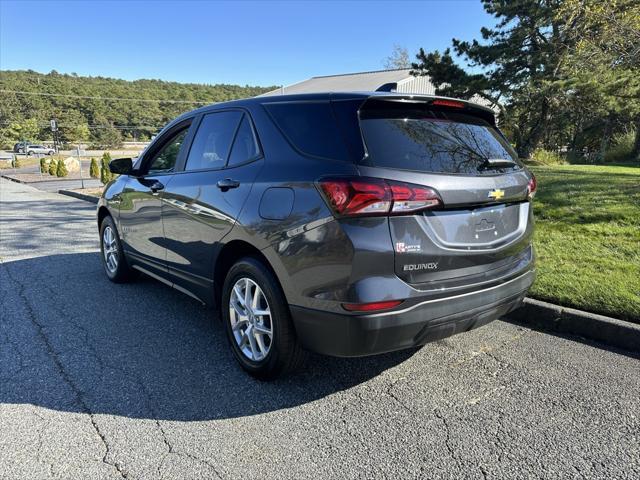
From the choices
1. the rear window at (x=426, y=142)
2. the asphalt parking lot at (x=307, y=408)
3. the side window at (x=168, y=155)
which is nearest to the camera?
the asphalt parking lot at (x=307, y=408)

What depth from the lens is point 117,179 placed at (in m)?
5.21

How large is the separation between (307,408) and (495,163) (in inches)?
75.1

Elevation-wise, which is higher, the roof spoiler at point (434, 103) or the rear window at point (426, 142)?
the roof spoiler at point (434, 103)

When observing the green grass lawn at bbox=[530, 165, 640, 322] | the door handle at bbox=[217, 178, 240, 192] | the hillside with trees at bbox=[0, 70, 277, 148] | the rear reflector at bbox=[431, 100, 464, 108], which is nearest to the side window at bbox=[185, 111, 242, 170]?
the door handle at bbox=[217, 178, 240, 192]

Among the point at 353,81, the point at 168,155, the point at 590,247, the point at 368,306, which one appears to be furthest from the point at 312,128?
the point at 353,81

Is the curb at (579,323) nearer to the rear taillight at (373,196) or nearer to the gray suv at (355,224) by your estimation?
the gray suv at (355,224)

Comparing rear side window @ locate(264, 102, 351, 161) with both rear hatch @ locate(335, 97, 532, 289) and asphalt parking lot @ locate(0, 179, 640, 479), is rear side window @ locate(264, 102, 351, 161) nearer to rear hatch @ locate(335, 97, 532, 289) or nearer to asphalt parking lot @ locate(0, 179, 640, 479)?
rear hatch @ locate(335, 97, 532, 289)

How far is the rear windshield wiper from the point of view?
9.38 ft

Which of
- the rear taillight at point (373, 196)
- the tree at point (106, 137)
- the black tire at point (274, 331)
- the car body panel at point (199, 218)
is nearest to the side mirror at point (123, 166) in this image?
the car body panel at point (199, 218)

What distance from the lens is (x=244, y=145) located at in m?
3.24

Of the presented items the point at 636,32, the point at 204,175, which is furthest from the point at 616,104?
the point at 204,175

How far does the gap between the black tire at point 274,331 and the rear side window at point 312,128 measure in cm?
80

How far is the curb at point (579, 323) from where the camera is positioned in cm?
347

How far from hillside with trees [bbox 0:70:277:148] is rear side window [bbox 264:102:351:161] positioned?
80763mm
